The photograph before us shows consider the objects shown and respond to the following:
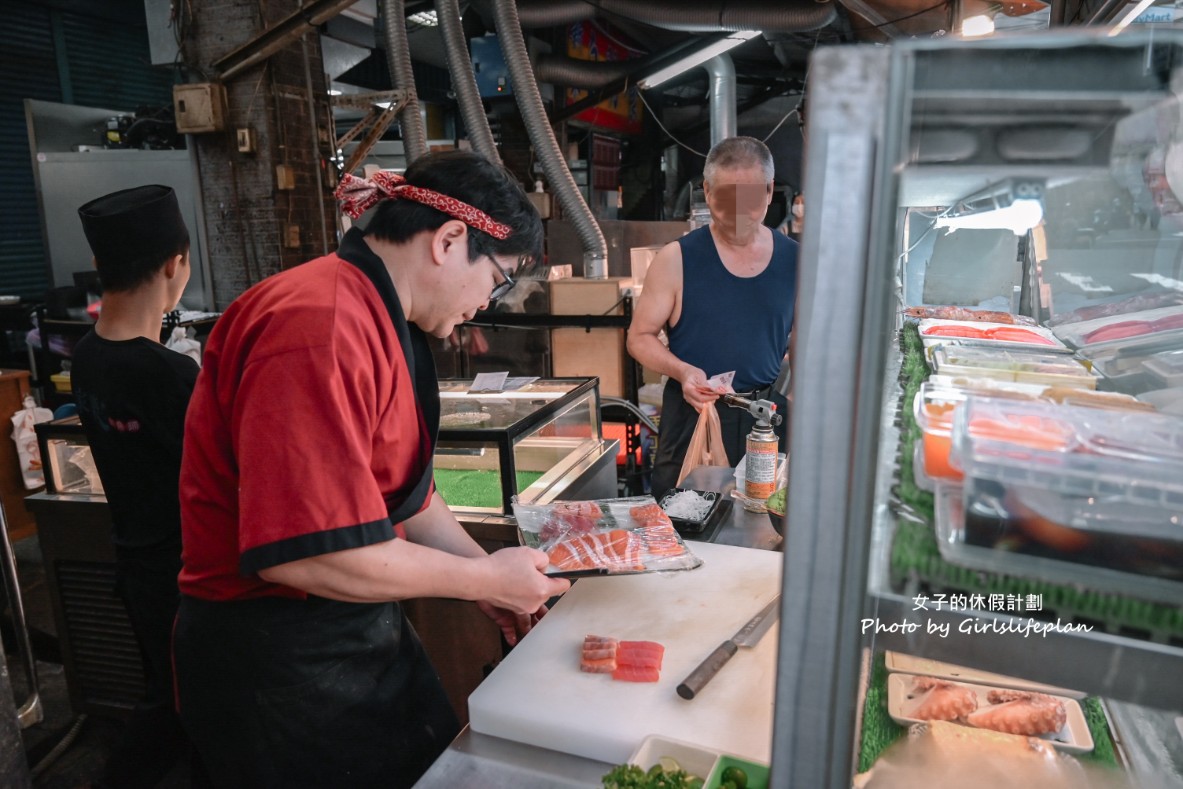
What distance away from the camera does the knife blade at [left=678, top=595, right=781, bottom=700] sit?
1.52 m

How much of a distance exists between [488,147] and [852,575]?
5766 mm

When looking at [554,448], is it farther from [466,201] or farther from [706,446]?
[466,201]

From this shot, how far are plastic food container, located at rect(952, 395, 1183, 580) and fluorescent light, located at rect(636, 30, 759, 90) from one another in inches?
296

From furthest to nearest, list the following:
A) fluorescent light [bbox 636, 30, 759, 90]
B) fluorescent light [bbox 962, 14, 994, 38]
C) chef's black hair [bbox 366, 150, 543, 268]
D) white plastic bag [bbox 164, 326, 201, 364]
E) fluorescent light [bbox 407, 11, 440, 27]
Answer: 1. fluorescent light [bbox 407, 11, 440, 27]
2. fluorescent light [bbox 636, 30, 759, 90]
3. fluorescent light [bbox 962, 14, 994, 38]
4. white plastic bag [bbox 164, 326, 201, 364]
5. chef's black hair [bbox 366, 150, 543, 268]

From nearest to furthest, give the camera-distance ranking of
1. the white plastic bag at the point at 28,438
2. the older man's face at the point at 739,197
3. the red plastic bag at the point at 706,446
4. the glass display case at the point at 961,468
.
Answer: the glass display case at the point at 961,468 < the red plastic bag at the point at 706,446 < the older man's face at the point at 739,197 < the white plastic bag at the point at 28,438

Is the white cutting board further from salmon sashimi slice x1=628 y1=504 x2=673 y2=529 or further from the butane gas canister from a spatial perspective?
the butane gas canister

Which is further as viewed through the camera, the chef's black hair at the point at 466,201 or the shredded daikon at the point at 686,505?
the shredded daikon at the point at 686,505

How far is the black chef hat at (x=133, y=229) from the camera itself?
226 centimetres

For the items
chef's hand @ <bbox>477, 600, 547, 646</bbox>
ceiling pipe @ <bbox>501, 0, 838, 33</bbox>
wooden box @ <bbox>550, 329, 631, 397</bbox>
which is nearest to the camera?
chef's hand @ <bbox>477, 600, 547, 646</bbox>

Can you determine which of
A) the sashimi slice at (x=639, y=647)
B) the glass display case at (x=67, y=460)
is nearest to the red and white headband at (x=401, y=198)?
the sashimi slice at (x=639, y=647)

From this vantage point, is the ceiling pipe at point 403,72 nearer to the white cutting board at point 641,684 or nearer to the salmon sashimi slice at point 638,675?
the white cutting board at point 641,684

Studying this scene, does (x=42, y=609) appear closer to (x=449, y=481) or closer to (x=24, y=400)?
(x=24, y=400)

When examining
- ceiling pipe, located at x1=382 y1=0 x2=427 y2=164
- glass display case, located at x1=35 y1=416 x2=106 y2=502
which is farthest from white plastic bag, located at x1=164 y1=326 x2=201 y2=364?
ceiling pipe, located at x1=382 y1=0 x2=427 y2=164

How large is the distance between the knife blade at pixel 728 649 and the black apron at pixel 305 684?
27.8 inches
